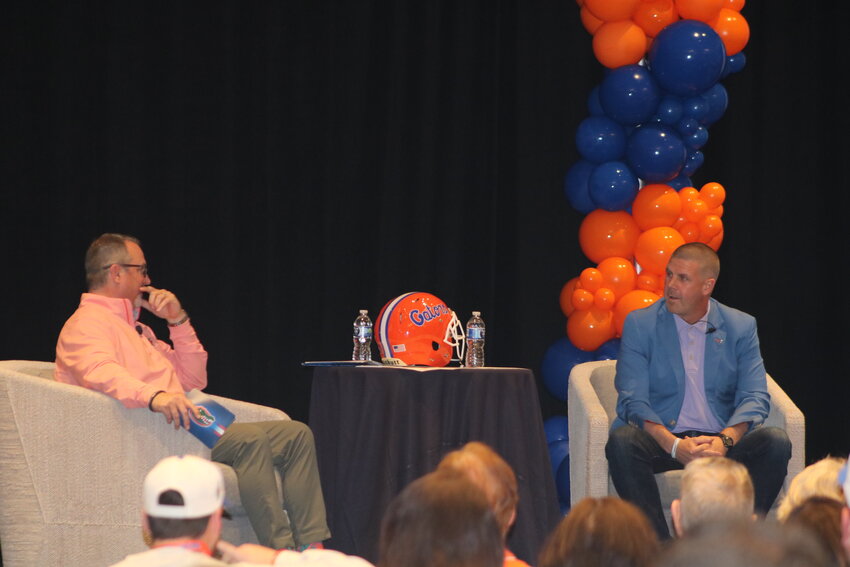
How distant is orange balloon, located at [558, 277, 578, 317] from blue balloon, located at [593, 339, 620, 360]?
0.24 metres

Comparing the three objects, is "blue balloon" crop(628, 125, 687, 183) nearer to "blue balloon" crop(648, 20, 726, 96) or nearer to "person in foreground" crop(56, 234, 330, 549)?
"blue balloon" crop(648, 20, 726, 96)

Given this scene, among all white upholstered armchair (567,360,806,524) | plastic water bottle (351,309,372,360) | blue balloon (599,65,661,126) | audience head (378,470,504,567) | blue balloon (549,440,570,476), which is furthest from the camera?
blue balloon (549,440,570,476)

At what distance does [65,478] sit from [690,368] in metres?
2.07

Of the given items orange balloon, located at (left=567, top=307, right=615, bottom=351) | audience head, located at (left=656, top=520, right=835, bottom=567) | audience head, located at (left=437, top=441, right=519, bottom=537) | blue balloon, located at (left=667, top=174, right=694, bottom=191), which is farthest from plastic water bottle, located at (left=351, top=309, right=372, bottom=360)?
audience head, located at (left=656, top=520, right=835, bottom=567)

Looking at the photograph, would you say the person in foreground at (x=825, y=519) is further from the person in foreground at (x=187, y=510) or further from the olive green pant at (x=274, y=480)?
the olive green pant at (x=274, y=480)

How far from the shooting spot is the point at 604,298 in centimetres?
465

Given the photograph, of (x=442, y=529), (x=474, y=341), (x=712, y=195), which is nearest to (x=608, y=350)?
(x=712, y=195)

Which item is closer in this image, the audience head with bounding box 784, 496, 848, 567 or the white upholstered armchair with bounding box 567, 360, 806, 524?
the audience head with bounding box 784, 496, 848, 567

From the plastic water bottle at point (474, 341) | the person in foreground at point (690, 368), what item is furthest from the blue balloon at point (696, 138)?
the plastic water bottle at point (474, 341)

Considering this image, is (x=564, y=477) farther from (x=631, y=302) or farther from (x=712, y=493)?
(x=712, y=493)

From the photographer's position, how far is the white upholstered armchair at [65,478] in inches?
122

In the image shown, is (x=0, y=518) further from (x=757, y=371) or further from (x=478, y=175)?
(x=478, y=175)

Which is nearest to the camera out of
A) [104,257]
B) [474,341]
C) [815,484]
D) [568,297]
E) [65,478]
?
[815,484]

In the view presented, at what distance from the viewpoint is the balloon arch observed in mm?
4555
